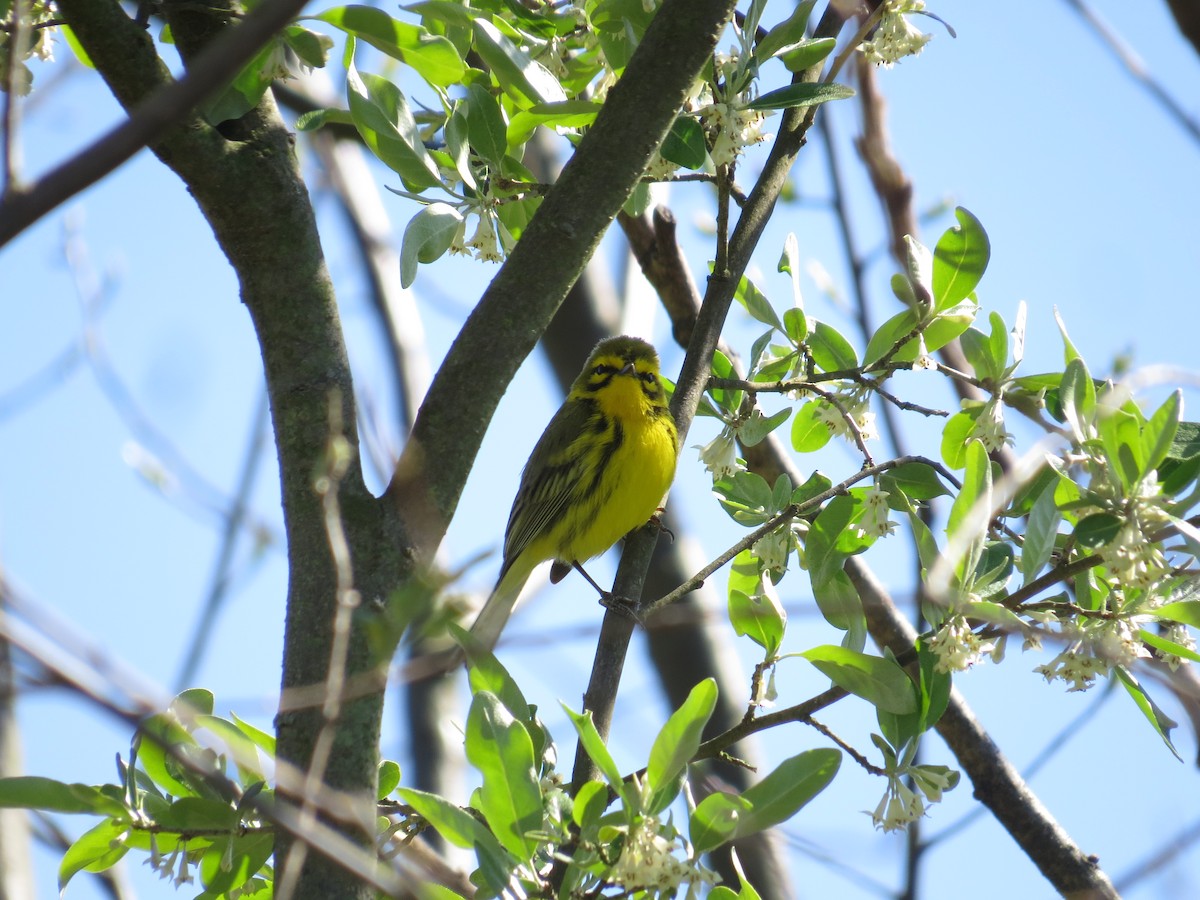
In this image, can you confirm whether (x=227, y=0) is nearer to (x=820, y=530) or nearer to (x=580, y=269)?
(x=580, y=269)

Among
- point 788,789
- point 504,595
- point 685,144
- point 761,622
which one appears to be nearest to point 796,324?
point 685,144

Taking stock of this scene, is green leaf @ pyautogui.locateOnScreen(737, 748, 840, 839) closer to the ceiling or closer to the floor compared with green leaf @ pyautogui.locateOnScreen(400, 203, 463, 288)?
closer to the floor

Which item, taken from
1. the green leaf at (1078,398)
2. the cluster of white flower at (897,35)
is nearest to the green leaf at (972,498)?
the green leaf at (1078,398)

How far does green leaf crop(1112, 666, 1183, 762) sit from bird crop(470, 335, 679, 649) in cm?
270

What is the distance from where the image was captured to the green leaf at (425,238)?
3373mm

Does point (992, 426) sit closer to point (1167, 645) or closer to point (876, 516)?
point (876, 516)

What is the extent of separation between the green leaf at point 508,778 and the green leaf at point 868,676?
732 millimetres

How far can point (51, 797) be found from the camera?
8.57ft

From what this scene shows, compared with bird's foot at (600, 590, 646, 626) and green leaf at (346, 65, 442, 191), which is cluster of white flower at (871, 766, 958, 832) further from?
green leaf at (346, 65, 442, 191)

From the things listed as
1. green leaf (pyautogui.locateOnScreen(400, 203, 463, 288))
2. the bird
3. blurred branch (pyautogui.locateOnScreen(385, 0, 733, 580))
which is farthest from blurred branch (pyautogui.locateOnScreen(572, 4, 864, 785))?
the bird

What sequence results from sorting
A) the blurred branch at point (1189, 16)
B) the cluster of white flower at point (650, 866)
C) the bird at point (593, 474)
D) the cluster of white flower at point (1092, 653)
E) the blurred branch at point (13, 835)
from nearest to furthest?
the blurred branch at point (1189, 16) → the cluster of white flower at point (650, 866) → the cluster of white flower at point (1092, 653) → the blurred branch at point (13, 835) → the bird at point (593, 474)

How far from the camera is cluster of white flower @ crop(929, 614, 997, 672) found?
2584 millimetres

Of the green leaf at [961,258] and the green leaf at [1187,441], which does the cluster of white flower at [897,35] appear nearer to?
the green leaf at [961,258]

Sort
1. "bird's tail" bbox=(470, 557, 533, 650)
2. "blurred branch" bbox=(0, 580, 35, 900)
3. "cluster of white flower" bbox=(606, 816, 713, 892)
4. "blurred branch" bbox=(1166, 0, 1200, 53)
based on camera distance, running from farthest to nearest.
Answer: "bird's tail" bbox=(470, 557, 533, 650), "blurred branch" bbox=(0, 580, 35, 900), "cluster of white flower" bbox=(606, 816, 713, 892), "blurred branch" bbox=(1166, 0, 1200, 53)
